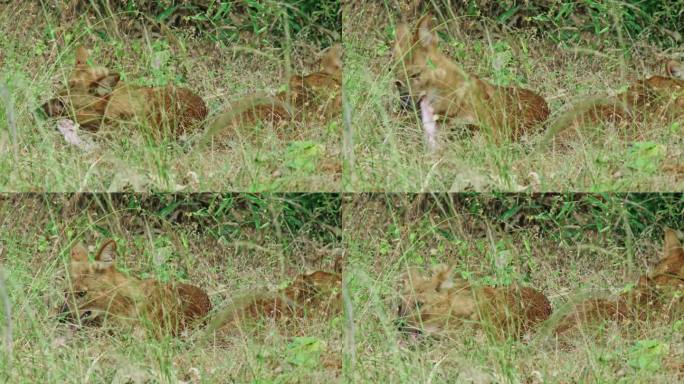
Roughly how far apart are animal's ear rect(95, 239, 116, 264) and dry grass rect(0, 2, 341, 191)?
0.17 metres

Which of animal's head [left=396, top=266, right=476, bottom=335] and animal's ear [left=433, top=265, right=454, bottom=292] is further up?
animal's ear [left=433, top=265, right=454, bottom=292]

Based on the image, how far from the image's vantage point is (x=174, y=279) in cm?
205

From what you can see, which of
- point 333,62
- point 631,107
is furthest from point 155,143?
point 631,107

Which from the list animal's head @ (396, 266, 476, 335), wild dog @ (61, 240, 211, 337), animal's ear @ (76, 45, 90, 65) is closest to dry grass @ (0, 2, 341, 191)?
animal's ear @ (76, 45, 90, 65)

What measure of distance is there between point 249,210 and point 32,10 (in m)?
0.88

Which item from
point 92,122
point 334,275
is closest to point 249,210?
point 334,275

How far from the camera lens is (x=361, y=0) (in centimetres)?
206

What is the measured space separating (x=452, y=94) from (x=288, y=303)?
0.79 meters

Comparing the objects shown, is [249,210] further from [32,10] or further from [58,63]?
[32,10]

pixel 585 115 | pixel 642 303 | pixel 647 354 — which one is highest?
pixel 585 115

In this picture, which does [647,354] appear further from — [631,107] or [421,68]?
[421,68]

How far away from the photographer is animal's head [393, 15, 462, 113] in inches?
81.0

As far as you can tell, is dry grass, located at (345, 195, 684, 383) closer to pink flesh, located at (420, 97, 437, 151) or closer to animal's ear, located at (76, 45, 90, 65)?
pink flesh, located at (420, 97, 437, 151)

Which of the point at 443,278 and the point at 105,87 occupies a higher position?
the point at 105,87
